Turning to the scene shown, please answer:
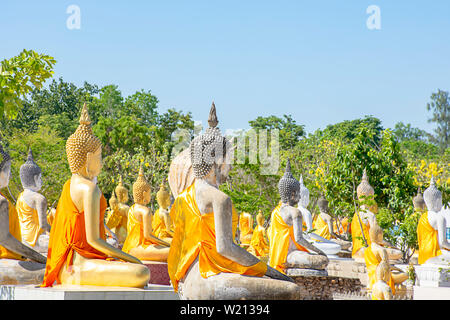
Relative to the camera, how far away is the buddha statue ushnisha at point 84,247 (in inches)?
296

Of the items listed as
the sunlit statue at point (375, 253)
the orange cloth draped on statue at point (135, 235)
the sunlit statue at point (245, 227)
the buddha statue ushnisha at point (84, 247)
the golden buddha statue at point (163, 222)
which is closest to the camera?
the buddha statue ushnisha at point (84, 247)

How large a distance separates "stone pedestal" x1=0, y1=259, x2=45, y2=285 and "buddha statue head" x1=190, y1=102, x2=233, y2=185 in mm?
3196

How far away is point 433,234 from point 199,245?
7.65 metres

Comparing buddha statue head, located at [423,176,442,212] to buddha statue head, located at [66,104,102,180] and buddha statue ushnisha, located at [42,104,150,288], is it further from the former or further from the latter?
buddha statue head, located at [66,104,102,180]

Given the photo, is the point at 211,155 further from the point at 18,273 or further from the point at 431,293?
the point at 431,293

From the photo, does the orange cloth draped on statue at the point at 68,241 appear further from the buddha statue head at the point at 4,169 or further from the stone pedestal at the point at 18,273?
→ the buddha statue head at the point at 4,169

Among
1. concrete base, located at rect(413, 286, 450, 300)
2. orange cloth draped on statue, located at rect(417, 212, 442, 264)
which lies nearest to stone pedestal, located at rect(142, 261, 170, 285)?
concrete base, located at rect(413, 286, 450, 300)

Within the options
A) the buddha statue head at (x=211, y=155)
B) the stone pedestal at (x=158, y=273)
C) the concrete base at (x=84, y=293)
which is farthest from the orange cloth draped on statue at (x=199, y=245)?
the stone pedestal at (x=158, y=273)

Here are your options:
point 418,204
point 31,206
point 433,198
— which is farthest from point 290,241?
point 31,206

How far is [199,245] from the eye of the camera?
6.81 meters

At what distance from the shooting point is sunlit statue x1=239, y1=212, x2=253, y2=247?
23.5m

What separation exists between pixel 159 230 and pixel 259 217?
8456 millimetres

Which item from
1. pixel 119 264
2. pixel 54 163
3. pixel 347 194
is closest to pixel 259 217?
pixel 347 194
